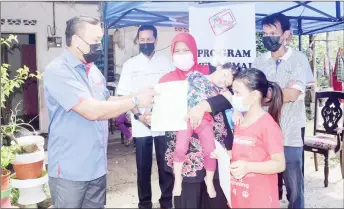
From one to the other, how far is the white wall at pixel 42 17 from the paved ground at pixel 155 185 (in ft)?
Result: 8.72

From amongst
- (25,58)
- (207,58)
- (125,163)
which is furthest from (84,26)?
(25,58)

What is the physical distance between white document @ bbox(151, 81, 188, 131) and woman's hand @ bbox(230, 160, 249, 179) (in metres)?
0.37

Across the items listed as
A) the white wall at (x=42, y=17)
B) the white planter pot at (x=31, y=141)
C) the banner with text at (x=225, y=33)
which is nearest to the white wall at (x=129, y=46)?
the white wall at (x=42, y=17)

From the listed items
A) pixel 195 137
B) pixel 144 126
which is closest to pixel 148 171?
pixel 144 126

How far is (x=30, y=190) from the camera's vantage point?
382 centimetres

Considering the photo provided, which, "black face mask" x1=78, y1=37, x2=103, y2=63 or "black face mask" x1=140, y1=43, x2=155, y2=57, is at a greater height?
"black face mask" x1=140, y1=43, x2=155, y2=57

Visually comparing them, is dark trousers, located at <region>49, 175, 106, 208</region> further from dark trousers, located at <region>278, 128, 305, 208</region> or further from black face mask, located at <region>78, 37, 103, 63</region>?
dark trousers, located at <region>278, 128, 305, 208</region>

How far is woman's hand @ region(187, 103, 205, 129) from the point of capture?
2.02 metres

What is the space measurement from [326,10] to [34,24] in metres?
5.49

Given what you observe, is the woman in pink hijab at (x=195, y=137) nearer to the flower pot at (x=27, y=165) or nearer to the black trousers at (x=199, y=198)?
the black trousers at (x=199, y=198)

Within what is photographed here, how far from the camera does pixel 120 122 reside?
6.77 metres

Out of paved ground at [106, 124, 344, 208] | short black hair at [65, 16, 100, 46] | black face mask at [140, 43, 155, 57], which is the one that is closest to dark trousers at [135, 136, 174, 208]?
paved ground at [106, 124, 344, 208]

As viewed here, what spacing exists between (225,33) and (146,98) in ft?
3.76

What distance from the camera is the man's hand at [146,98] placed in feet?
6.86
